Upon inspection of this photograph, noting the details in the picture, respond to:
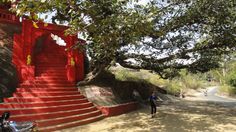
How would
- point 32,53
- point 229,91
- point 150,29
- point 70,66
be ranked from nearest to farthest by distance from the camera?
point 150,29 → point 32,53 → point 70,66 → point 229,91

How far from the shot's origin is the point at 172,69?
19.3 meters

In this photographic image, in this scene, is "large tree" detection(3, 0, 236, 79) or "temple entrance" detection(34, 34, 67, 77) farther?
"temple entrance" detection(34, 34, 67, 77)

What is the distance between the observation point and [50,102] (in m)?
13.2

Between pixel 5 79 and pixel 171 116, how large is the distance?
8.33 meters

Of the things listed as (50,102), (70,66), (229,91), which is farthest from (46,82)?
(229,91)

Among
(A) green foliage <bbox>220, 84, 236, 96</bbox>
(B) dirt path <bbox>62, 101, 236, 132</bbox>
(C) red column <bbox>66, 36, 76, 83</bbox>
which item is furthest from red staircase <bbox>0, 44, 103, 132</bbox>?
(A) green foliage <bbox>220, 84, 236, 96</bbox>

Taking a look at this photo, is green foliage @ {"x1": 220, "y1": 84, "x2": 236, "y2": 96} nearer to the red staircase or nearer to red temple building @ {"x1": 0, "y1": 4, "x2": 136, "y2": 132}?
red temple building @ {"x1": 0, "y1": 4, "x2": 136, "y2": 132}

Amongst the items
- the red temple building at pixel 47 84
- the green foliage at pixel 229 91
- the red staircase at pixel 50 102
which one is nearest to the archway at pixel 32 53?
the red temple building at pixel 47 84

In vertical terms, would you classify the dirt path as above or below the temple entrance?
below

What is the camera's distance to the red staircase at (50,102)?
12.0m

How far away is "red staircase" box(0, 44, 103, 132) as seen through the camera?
12.0m

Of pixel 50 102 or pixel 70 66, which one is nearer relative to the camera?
pixel 50 102

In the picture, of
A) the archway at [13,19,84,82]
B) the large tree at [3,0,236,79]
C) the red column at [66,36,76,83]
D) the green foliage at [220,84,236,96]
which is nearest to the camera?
the large tree at [3,0,236,79]

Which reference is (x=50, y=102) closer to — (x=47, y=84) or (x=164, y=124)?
(x=47, y=84)
